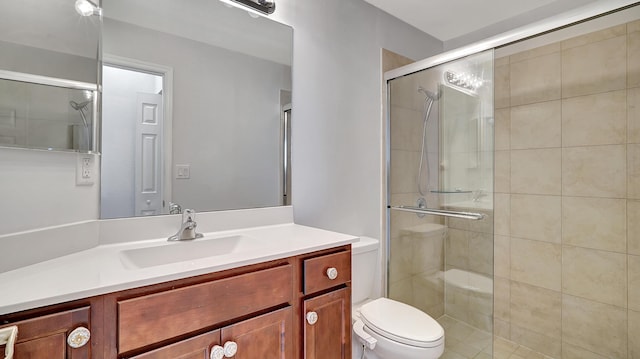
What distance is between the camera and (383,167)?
2197mm

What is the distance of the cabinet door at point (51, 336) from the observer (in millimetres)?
625

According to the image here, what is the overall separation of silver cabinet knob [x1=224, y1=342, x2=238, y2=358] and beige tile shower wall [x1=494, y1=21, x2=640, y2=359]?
7.31ft

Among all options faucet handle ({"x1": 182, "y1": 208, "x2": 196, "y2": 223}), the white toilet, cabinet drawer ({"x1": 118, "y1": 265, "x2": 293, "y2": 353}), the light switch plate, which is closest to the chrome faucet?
faucet handle ({"x1": 182, "y1": 208, "x2": 196, "y2": 223})

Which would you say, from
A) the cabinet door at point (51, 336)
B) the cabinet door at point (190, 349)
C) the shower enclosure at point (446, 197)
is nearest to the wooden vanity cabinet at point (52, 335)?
the cabinet door at point (51, 336)

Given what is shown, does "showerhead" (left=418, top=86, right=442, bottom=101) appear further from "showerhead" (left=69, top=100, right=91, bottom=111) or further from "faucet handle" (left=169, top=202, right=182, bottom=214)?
"showerhead" (left=69, top=100, right=91, bottom=111)

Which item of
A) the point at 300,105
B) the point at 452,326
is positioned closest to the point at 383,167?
the point at 300,105

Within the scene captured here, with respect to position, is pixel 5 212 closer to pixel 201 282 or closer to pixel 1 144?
pixel 1 144

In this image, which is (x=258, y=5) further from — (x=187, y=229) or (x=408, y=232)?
(x=408, y=232)

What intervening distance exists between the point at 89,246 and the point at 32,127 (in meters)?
0.44

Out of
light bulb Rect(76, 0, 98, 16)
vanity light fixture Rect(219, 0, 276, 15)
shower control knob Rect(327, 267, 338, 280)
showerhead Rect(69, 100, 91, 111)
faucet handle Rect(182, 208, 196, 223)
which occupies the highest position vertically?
vanity light fixture Rect(219, 0, 276, 15)

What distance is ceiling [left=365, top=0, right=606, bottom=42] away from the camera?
2.06 metres

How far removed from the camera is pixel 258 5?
5.05 ft

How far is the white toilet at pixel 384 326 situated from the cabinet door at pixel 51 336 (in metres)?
1.20

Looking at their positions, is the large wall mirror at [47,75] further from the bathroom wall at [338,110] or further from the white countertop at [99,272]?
the bathroom wall at [338,110]
